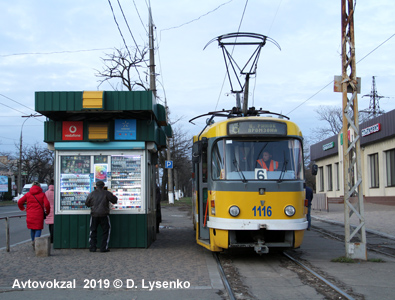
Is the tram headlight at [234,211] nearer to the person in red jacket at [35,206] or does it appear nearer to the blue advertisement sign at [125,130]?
the blue advertisement sign at [125,130]

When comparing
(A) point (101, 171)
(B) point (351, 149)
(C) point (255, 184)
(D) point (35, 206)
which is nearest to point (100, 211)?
(A) point (101, 171)

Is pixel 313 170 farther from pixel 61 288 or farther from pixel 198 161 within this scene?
pixel 61 288

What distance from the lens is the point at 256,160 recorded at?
9.20 m

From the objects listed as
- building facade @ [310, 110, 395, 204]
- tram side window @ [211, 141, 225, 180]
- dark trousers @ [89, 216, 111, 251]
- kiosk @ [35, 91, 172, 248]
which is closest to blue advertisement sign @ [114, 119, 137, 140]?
kiosk @ [35, 91, 172, 248]

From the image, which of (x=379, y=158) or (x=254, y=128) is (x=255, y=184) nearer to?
(x=254, y=128)

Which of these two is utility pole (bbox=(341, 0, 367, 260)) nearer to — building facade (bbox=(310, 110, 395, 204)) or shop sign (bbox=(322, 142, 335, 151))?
building facade (bbox=(310, 110, 395, 204))

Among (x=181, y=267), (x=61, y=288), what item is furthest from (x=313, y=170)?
(x=61, y=288)

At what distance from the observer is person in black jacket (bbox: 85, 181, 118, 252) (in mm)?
10469

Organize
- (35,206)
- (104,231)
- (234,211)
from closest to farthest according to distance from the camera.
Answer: (234,211) → (104,231) → (35,206)

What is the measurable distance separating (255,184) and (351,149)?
2.49m

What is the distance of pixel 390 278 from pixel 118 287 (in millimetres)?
4556

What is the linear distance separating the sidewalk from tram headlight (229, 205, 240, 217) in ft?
3.65

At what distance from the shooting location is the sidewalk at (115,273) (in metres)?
6.62

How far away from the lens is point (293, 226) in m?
8.84
